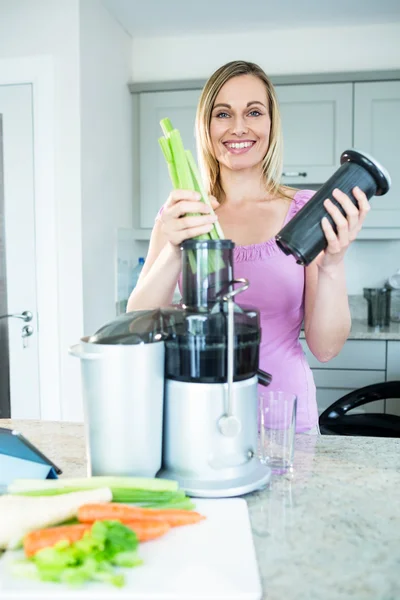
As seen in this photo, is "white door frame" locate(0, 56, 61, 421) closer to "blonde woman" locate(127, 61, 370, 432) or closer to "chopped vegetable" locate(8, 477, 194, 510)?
"blonde woman" locate(127, 61, 370, 432)

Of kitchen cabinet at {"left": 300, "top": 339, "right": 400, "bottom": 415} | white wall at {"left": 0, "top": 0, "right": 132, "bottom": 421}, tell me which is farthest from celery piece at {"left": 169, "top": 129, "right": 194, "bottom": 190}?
kitchen cabinet at {"left": 300, "top": 339, "right": 400, "bottom": 415}

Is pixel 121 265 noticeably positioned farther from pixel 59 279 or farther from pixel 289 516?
pixel 289 516

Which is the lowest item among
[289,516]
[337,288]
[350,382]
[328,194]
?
[350,382]

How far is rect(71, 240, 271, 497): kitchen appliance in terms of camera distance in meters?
0.74

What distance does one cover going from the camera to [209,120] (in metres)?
1.25

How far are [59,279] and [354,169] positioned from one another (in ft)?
5.57

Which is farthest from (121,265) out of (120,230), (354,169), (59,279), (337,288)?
(354,169)

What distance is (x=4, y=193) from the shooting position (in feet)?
7.72

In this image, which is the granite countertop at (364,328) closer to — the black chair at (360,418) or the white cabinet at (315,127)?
the white cabinet at (315,127)

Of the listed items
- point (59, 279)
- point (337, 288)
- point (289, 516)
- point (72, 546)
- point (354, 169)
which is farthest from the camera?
point (59, 279)

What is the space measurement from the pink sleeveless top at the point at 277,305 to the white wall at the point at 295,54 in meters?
1.95

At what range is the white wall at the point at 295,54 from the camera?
2854mm

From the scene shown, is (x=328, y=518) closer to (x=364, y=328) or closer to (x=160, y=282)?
(x=160, y=282)

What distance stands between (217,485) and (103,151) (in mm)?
2054
